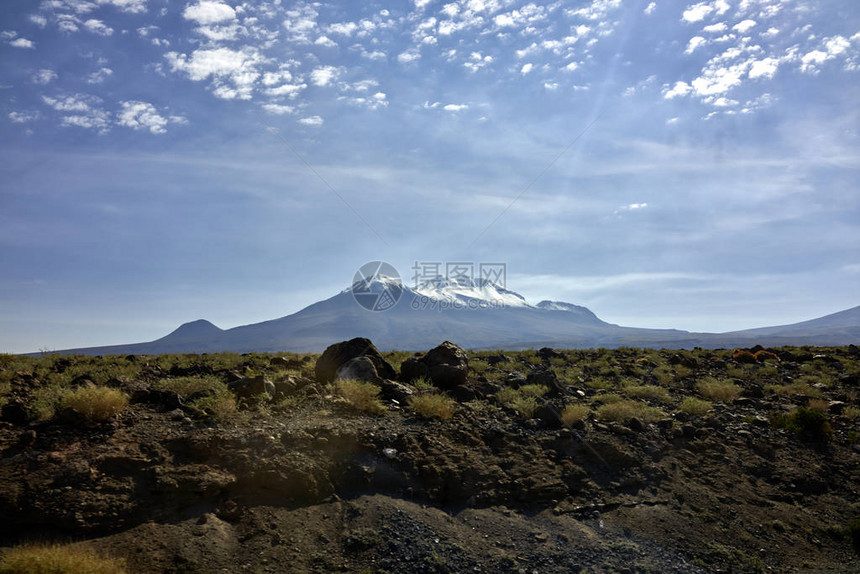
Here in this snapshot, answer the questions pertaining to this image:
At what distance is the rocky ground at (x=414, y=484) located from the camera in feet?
23.5

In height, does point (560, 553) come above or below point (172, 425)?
below

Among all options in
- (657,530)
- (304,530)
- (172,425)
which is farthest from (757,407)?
(172,425)

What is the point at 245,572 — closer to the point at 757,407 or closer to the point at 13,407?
the point at 13,407

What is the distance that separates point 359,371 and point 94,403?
6563 millimetres

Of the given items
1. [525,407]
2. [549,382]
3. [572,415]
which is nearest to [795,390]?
[549,382]

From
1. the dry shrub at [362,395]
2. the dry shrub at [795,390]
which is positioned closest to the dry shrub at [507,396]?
the dry shrub at [362,395]

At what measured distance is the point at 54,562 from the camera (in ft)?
19.2

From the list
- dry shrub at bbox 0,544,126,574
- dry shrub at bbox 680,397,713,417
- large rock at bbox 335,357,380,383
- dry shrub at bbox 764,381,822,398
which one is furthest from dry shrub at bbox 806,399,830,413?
dry shrub at bbox 0,544,126,574

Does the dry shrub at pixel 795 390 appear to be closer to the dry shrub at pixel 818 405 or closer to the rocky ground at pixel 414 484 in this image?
the dry shrub at pixel 818 405

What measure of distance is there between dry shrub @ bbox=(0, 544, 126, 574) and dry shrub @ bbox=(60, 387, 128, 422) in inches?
128

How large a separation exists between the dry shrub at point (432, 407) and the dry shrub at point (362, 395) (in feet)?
2.74

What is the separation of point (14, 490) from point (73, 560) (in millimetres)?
1870

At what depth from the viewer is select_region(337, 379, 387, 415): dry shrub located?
1180 cm

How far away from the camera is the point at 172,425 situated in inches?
380
